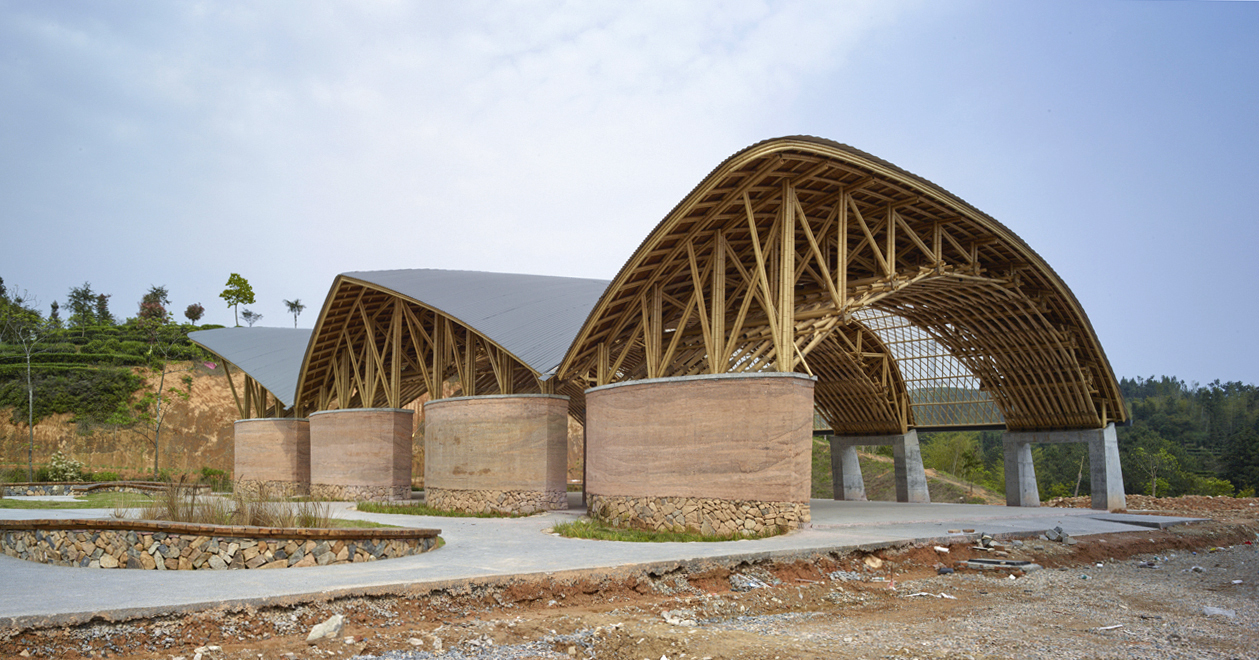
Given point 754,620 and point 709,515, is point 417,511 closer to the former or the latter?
point 709,515

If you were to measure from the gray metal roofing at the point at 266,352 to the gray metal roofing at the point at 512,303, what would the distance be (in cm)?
765

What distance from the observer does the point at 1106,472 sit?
1248 inches

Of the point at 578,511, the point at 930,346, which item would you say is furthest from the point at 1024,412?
the point at 578,511

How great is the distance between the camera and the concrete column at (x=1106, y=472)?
1226 inches

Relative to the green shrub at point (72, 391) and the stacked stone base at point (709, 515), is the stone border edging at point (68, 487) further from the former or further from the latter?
the stacked stone base at point (709, 515)

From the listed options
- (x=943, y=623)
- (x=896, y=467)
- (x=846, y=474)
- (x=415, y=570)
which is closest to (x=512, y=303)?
(x=415, y=570)

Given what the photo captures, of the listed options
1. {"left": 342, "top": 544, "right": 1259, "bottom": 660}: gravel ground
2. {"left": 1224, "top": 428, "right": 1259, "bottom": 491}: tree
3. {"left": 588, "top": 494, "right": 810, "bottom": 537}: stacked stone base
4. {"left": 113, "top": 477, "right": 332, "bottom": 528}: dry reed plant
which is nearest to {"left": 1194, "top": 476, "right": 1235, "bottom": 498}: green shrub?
{"left": 1224, "top": 428, "right": 1259, "bottom": 491}: tree

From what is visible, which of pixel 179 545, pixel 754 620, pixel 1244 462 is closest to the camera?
pixel 754 620

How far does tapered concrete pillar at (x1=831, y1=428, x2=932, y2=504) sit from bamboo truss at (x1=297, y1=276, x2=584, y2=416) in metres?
17.7

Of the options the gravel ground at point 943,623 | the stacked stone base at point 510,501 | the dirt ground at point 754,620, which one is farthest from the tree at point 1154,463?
the gravel ground at point 943,623

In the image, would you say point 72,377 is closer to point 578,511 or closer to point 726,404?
point 578,511

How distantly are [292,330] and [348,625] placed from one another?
4287 cm

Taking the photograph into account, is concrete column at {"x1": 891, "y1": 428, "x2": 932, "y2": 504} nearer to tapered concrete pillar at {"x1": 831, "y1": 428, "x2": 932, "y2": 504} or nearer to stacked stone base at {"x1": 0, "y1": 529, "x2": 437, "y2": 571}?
tapered concrete pillar at {"x1": 831, "y1": 428, "x2": 932, "y2": 504}

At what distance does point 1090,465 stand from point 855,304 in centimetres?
1838
